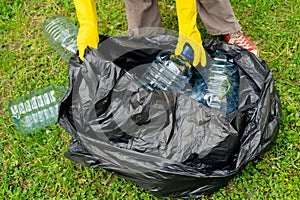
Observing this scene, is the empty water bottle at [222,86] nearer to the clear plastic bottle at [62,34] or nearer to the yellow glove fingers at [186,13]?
the yellow glove fingers at [186,13]

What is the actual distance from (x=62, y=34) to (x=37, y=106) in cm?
52

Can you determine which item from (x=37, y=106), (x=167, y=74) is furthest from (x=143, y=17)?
(x=37, y=106)

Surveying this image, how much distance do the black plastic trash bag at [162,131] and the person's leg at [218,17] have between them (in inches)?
23.3

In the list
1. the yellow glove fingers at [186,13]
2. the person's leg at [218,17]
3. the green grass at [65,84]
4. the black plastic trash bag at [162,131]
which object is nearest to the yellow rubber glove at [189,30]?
the yellow glove fingers at [186,13]

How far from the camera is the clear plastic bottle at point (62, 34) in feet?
8.51

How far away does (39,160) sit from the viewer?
7.08ft

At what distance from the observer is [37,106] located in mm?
2414

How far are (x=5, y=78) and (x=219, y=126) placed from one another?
1441 mm

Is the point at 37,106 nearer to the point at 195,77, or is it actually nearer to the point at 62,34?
the point at 62,34

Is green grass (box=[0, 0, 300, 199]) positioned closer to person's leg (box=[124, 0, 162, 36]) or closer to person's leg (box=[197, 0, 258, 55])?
person's leg (box=[197, 0, 258, 55])

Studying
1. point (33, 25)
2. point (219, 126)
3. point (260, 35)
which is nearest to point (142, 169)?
point (219, 126)

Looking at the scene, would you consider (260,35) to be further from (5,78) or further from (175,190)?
(5,78)

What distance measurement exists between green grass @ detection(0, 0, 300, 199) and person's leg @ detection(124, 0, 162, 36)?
13.3 inches

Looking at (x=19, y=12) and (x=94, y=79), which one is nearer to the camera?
(x=94, y=79)
